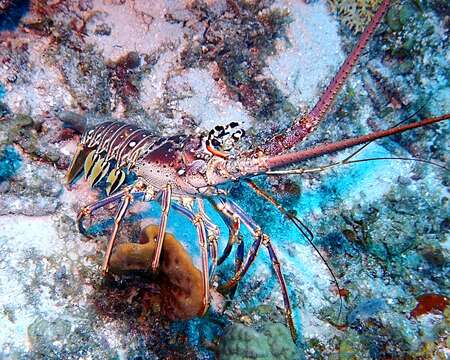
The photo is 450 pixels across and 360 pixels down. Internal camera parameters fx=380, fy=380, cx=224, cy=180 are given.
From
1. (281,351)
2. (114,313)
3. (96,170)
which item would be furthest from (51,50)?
(281,351)

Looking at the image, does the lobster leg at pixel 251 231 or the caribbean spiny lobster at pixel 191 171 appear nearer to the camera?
the caribbean spiny lobster at pixel 191 171

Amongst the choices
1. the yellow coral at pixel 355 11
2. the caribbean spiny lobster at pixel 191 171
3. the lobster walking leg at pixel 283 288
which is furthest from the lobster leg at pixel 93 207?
the yellow coral at pixel 355 11

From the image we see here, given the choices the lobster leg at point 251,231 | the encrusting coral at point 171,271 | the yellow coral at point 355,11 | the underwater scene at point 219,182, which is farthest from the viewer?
the yellow coral at point 355,11

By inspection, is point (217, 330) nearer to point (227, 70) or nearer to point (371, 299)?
point (371, 299)

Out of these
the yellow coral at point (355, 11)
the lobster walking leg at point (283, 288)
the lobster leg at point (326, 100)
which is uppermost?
the yellow coral at point (355, 11)

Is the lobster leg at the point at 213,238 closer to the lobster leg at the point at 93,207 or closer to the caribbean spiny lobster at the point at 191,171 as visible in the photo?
the caribbean spiny lobster at the point at 191,171

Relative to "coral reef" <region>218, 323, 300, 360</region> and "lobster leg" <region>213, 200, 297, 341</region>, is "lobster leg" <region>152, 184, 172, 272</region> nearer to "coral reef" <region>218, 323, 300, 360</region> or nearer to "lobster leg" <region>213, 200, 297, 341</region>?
"lobster leg" <region>213, 200, 297, 341</region>

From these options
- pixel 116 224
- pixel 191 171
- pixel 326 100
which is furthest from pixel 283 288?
pixel 326 100
